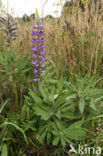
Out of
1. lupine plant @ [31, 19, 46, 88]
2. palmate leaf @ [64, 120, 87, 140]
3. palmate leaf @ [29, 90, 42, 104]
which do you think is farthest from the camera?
lupine plant @ [31, 19, 46, 88]

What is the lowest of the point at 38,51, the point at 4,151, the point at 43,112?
the point at 4,151

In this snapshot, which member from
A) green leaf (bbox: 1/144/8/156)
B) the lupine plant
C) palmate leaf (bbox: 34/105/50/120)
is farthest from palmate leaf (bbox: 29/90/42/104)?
green leaf (bbox: 1/144/8/156)

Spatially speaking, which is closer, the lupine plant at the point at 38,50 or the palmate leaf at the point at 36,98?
the palmate leaf at the point at 36,98

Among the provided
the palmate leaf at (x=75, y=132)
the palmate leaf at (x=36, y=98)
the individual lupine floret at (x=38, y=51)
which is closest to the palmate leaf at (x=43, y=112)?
the palmate leaf at (x=36, y=98)

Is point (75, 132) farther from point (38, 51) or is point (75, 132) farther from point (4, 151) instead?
point (38, 51)

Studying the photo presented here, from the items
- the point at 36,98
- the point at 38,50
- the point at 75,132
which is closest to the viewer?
the point at 75,132

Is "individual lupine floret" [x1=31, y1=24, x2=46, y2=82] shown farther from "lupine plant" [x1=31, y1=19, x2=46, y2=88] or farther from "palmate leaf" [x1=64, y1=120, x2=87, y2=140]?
"palmate leaf" [x1=64, y1=120, x2=87, y2=140]

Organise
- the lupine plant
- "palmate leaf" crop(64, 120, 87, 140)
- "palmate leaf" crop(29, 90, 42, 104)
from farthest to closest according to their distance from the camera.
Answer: the lupine plant, "palmate leaf" crop(29, 90, 42, 104), "palmate leaf" crop(64, 120, 87, 140)

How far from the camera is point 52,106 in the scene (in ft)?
4.07

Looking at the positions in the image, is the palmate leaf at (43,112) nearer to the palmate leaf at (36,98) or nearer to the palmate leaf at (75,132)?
the palmate leaf at (36,98)

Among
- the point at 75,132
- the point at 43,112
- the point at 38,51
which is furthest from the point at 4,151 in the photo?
the point at 38,51

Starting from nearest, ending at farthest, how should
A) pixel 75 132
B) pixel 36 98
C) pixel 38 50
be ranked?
pixel 75 132
pixel 36 98
pixel 38 50

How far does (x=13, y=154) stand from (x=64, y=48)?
4.62 feet

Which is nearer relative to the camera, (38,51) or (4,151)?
(4,151)
